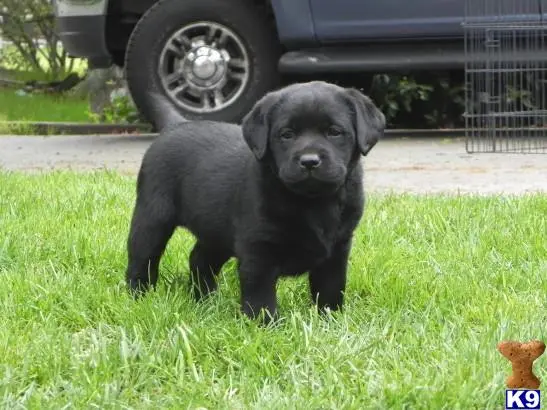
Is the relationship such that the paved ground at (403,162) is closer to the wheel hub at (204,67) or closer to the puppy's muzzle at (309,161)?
the wheel hub at (204,67)

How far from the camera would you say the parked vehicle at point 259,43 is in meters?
7.80

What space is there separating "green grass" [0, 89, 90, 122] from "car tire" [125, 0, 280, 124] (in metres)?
3.93

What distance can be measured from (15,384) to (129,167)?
15.5 ft

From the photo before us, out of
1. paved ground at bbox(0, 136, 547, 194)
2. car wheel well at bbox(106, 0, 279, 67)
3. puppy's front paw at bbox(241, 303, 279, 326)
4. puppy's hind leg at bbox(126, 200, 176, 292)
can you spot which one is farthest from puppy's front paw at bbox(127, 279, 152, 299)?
car wheel well at bbox(106, 0, 279, 67)

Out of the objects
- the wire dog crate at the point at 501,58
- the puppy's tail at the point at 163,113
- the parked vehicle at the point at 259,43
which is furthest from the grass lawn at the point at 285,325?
the parked vehicle at the point at 259,43

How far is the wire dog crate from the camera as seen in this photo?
7.66 m

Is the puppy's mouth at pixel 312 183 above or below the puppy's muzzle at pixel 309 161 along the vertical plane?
below

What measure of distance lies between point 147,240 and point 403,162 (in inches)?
150

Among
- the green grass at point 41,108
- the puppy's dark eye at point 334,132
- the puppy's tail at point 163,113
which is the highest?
the puppy's dark eye at point 334,132

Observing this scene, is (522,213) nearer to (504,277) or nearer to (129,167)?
(504,277)

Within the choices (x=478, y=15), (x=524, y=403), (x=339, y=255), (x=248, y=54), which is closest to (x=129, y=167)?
(x=248, y=54)

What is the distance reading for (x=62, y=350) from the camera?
2854 millimetres

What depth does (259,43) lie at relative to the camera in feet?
26.5

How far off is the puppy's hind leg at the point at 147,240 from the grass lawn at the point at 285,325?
0.08 metres
